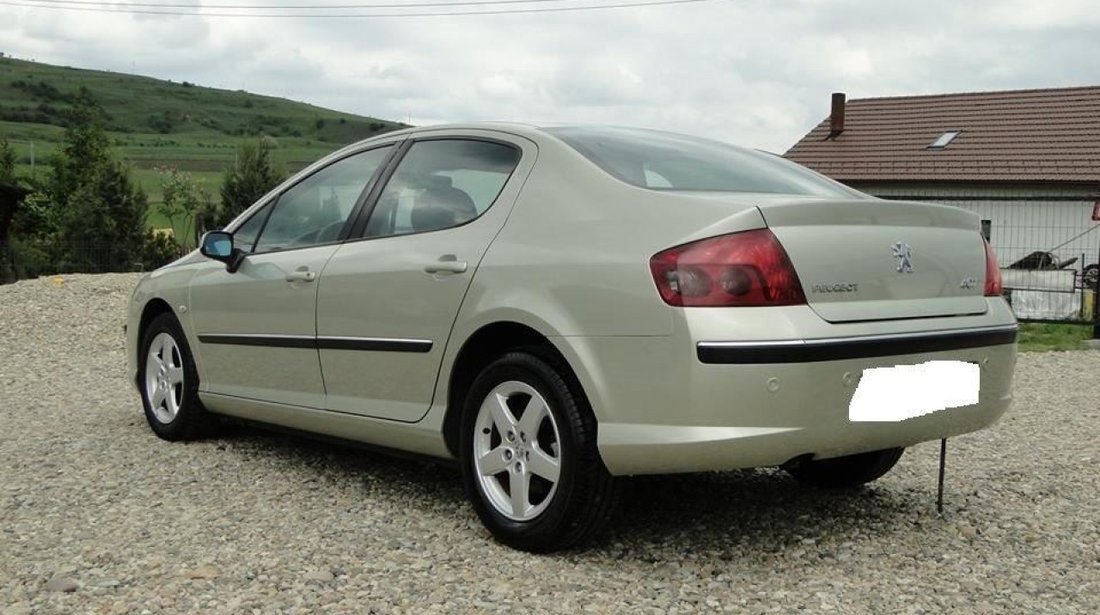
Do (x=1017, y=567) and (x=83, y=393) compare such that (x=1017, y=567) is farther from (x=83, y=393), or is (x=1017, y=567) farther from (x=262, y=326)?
(x=83, y=393)

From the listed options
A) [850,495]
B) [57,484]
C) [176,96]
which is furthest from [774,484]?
[176,96]

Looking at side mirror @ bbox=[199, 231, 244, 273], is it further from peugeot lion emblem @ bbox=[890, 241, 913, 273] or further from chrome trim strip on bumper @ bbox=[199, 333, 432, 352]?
peugeot lion emblem @ bbox=[890, 241, 913, 273]

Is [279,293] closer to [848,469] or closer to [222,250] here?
[222,250]

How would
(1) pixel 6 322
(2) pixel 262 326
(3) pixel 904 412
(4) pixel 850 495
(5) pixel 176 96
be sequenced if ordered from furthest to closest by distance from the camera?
(5) pixel 176 96 → (1) pixel 6 322 → (2) pixel 262 326 → (4) pixel 850 495 → (3) pixel 904 412

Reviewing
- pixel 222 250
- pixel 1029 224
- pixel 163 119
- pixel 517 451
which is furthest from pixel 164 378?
pixel 163 119

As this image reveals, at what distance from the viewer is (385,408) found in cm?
452

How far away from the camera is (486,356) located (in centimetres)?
412

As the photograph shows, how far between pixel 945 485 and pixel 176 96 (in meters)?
142

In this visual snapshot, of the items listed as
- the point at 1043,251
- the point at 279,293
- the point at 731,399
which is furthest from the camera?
the point at 1043,251

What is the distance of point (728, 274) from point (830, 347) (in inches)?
15.4

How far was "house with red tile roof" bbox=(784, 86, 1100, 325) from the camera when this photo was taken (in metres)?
29.1

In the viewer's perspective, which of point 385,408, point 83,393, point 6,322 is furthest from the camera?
point 6,322

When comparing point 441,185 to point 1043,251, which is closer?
point 441,185

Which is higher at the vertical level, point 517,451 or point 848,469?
point 517,451
